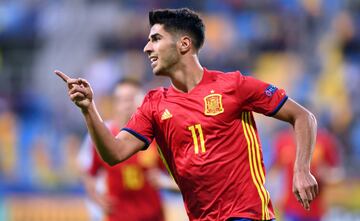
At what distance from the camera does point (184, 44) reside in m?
6.11

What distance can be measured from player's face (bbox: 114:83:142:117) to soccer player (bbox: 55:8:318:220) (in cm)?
329

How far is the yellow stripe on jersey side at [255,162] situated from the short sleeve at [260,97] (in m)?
0.11

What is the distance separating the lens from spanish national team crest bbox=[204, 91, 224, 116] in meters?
5.87

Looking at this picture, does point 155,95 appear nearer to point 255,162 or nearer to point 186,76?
point 186,76

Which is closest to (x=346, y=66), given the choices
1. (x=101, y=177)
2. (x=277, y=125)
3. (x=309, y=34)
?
(x=309, y=34)

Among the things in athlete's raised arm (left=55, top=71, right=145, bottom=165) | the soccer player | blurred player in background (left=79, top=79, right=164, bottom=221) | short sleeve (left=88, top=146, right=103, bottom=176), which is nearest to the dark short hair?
the soccer player

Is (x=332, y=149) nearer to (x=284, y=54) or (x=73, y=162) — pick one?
(x=73, y=162)

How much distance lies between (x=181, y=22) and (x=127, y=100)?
3.33 metres

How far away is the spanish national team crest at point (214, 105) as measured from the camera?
231 inches

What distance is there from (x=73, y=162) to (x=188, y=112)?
9.54m

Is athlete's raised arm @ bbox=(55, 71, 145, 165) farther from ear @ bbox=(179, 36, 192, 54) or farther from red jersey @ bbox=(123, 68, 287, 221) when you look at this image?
ear @ bbox=(179, 36, 192, 54)

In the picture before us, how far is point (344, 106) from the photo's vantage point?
15922 mm

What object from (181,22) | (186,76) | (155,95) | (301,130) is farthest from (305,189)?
(181,22)

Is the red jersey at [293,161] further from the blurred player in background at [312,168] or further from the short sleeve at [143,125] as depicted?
the short sleeve at [143,125]
